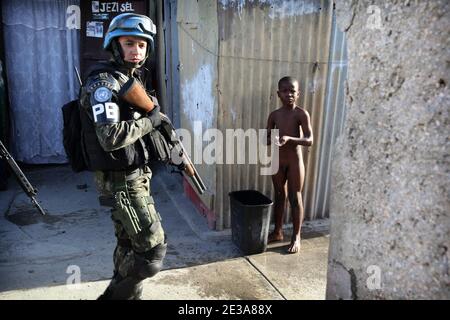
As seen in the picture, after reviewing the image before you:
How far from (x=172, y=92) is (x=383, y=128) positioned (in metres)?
4.71

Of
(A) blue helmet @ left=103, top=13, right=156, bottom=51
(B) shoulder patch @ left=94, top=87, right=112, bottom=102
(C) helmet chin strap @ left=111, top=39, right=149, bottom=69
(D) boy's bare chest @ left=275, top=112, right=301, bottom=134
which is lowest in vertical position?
(D) boy's bare chest @ left=275, top=112, right=301, bottom=134

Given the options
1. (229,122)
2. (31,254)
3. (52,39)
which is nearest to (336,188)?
(229,122)

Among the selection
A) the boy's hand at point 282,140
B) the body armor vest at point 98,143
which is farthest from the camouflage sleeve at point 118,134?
the boy's hand at point 282,140

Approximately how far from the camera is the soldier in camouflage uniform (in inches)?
101

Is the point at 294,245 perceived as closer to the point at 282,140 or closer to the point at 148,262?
the point at 282,140

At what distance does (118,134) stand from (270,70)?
2.19 metres

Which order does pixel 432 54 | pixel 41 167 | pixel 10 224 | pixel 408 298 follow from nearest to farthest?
pixel 432 54, pixel 408 298, pixel 10 224, pixel 41 167

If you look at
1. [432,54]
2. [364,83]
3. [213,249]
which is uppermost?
[432,54]

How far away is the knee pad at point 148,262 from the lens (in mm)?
2711

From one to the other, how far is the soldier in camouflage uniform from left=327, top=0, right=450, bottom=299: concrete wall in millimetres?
1233

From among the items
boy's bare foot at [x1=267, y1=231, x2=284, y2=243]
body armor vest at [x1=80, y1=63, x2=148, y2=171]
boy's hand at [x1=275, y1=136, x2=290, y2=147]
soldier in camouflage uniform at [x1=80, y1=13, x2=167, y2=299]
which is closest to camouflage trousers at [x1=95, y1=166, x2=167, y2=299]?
soldier in camouflage uniform at [x1=80, y1=13, x2=167, y2=299]

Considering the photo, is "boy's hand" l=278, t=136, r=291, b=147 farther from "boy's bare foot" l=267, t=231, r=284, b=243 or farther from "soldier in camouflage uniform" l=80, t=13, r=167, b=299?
"soldier in camouflage uniform" l=80, t=13, r=167, b=299
